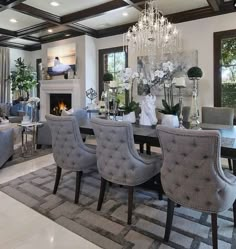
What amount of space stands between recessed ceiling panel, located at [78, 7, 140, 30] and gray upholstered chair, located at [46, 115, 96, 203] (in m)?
3.29

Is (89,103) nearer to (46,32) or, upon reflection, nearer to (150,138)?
(46,32)

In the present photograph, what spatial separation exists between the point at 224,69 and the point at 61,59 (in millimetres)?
4542

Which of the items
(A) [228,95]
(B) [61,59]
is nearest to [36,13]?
(B) [61,59]

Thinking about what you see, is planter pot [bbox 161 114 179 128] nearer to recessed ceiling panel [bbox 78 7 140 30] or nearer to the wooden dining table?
the wooden dining table

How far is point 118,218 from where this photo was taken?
8.02ft

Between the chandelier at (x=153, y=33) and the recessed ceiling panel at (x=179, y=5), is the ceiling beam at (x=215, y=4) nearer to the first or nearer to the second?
the recessed ceiling panel at (x=179, y=5)

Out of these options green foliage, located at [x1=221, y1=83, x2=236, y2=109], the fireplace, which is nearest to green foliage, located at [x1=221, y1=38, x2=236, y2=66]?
green foliage, located at [x1=221, y1=83, x2=236, y2=109]

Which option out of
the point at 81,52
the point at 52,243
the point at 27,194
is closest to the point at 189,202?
the point at 52,243

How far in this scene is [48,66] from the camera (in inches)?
297

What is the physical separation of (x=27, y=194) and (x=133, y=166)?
5.07ft

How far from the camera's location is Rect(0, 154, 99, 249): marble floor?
2035 mm

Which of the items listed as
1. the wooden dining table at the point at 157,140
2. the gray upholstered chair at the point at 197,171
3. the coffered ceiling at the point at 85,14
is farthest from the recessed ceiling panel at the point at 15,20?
the gray upholstered chair at the point at 197,171

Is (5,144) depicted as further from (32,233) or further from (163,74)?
(163,74)

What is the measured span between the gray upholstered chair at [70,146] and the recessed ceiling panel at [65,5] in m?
2.96
